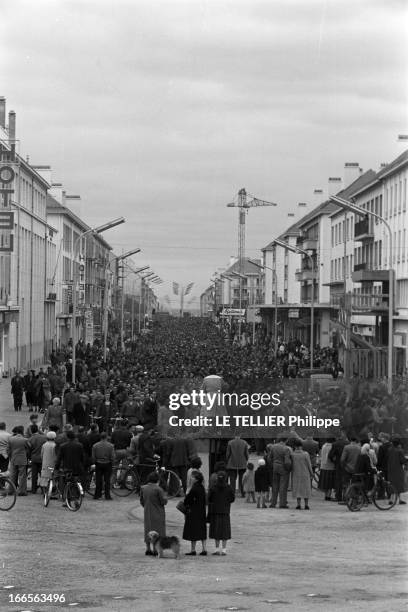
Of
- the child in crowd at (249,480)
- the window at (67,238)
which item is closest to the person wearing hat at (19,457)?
the child in crowd at (249,480)

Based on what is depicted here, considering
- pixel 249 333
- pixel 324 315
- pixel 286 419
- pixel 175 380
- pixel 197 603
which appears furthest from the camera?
pixel 249 333

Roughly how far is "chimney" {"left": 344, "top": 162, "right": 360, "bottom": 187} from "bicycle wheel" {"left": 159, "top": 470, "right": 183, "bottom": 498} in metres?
79.2

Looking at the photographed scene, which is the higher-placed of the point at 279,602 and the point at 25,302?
the point at 25,302

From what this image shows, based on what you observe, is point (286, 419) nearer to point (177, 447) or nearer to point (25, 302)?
point (177, 447)

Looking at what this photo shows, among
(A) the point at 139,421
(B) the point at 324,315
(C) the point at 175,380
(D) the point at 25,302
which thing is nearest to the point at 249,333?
(B) the point at 324,315

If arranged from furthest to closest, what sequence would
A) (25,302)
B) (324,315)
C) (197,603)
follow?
(324,315)
(25,302)
(197,603)

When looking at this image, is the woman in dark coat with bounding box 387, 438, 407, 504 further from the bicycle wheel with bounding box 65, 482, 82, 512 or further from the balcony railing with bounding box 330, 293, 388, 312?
the balcony railing with bounding box 330, 293, 388, 312

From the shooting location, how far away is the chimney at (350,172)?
320 feet

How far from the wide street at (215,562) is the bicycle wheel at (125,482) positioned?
64cm

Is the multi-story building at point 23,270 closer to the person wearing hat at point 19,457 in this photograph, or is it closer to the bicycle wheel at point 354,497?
the person wearing hat at point 19,457

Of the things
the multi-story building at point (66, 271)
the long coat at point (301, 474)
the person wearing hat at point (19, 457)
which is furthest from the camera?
the multi-story building at point (66, 271)

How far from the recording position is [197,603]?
11.9 meters

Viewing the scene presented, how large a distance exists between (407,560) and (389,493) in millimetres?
4831

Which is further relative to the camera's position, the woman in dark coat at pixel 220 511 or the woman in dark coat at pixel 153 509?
the woman in dark coat at pixel 220 511
